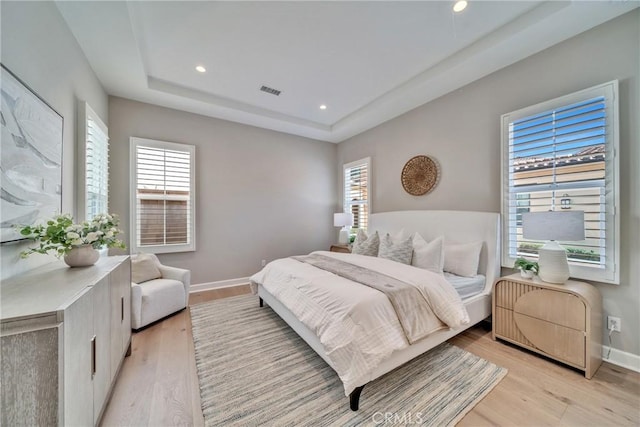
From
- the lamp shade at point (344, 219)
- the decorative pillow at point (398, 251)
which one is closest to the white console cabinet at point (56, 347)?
the decorative pillow at point (398, 251)

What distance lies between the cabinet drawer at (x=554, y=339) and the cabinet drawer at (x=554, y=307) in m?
0.04

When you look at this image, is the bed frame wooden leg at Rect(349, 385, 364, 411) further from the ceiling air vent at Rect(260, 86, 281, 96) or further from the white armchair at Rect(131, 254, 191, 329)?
the ceiling air vent at Rect(260, 86, 281, 96)

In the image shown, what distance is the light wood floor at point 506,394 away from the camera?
1450 mm

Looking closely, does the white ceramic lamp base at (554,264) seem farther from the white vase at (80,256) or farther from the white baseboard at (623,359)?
the white vase at (80,256)

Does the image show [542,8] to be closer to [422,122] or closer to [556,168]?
[556,168]

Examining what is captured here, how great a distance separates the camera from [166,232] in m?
3.56

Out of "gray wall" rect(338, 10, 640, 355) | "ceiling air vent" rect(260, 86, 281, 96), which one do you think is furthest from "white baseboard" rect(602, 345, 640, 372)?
"ceiling air vent" rect(260, 86, 281, 96)

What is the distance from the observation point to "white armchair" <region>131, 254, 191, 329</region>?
246 centimetres

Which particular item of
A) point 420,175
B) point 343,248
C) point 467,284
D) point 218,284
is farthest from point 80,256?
point 420,175

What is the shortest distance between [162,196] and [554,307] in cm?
479

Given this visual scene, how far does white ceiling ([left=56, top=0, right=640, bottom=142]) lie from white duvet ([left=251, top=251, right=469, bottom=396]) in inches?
92.5

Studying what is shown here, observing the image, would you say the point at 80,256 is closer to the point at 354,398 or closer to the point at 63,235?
the point at 63,235

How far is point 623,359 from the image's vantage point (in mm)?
1914

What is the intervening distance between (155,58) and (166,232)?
7.58 ft
